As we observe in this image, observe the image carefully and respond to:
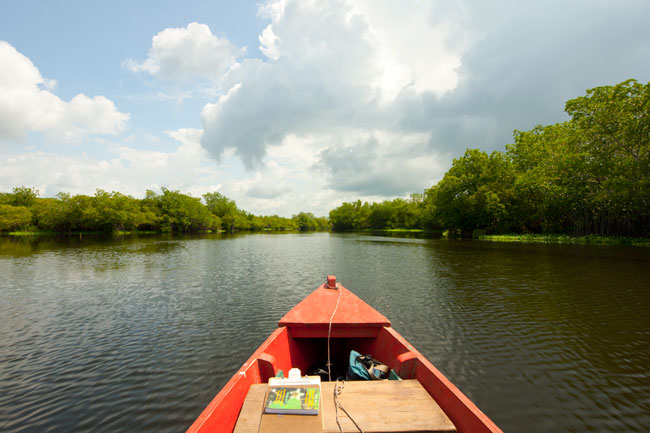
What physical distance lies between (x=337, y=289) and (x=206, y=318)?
5.28 m

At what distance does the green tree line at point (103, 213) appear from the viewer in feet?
231

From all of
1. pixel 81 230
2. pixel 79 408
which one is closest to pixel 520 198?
pixel 79 408

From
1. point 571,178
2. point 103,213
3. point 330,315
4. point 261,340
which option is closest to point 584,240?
point 571,178

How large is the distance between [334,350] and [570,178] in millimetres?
45237

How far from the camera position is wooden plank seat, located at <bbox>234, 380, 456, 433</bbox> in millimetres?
2855

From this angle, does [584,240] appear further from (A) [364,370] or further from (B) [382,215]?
(B) [382,215]

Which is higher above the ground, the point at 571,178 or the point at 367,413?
the point at 571,178

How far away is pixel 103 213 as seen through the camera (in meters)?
74.1

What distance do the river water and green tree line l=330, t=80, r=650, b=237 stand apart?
22784 mm

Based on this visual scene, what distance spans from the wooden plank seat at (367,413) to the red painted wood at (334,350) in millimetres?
166

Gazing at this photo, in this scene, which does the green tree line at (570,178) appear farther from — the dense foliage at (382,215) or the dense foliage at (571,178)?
the dense foliage at (382,215)

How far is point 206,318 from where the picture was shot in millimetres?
9758

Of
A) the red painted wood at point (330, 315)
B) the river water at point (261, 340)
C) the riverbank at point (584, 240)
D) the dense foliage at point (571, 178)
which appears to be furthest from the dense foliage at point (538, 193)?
the red painted wood at point (330, 315)

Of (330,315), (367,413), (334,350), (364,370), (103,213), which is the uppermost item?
(103,213)
